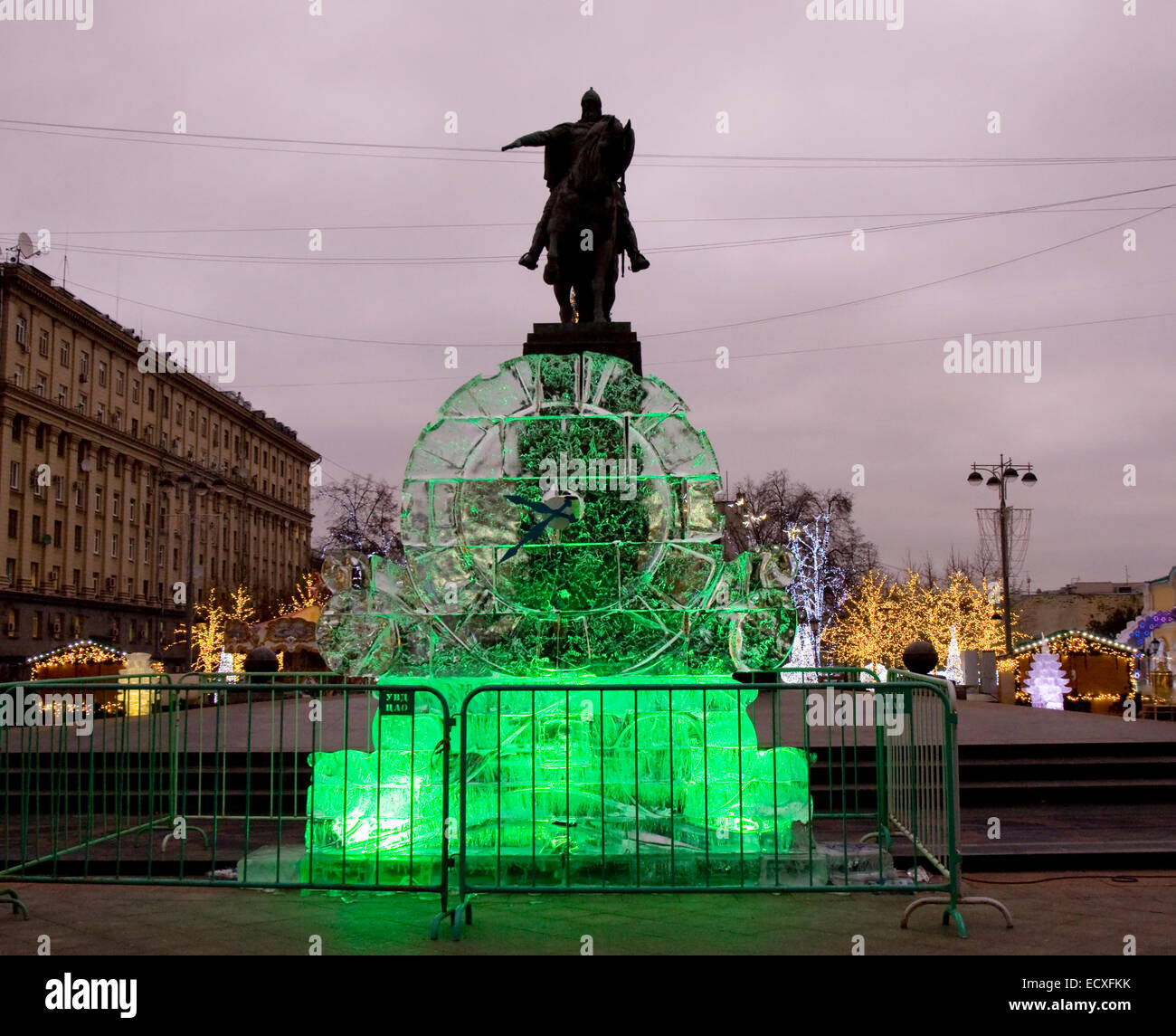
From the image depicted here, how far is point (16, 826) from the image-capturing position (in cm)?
889

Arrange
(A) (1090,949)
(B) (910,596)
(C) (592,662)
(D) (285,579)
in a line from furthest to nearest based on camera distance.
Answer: (D) (285,579), (B) (910,596), (C) (592,662), (A) (1090,949)

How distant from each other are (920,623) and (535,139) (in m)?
32.2

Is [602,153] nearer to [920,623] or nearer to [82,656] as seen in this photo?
[82,656]

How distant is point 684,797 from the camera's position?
269 inches

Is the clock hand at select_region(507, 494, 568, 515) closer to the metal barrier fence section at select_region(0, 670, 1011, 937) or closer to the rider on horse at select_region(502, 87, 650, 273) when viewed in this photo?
the metal barrier fence section at select_region(0, 670, 1011, 937)

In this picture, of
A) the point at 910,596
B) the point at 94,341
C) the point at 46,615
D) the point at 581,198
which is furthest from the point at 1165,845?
the point at 94,341

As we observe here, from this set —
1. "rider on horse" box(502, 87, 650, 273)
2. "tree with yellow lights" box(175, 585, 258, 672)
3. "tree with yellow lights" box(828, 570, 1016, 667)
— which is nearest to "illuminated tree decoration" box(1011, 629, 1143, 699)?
"tree with yellow lights" box(828, 570, 1016, 667)

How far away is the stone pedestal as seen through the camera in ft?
Result: 30.0

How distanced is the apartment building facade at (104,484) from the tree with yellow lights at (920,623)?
23.0 m

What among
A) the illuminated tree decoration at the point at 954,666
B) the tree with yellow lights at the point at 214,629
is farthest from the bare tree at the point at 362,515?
the illuminated tree decoration at the point at 954,666


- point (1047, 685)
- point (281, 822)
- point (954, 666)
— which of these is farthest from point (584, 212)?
point (954, 666)
